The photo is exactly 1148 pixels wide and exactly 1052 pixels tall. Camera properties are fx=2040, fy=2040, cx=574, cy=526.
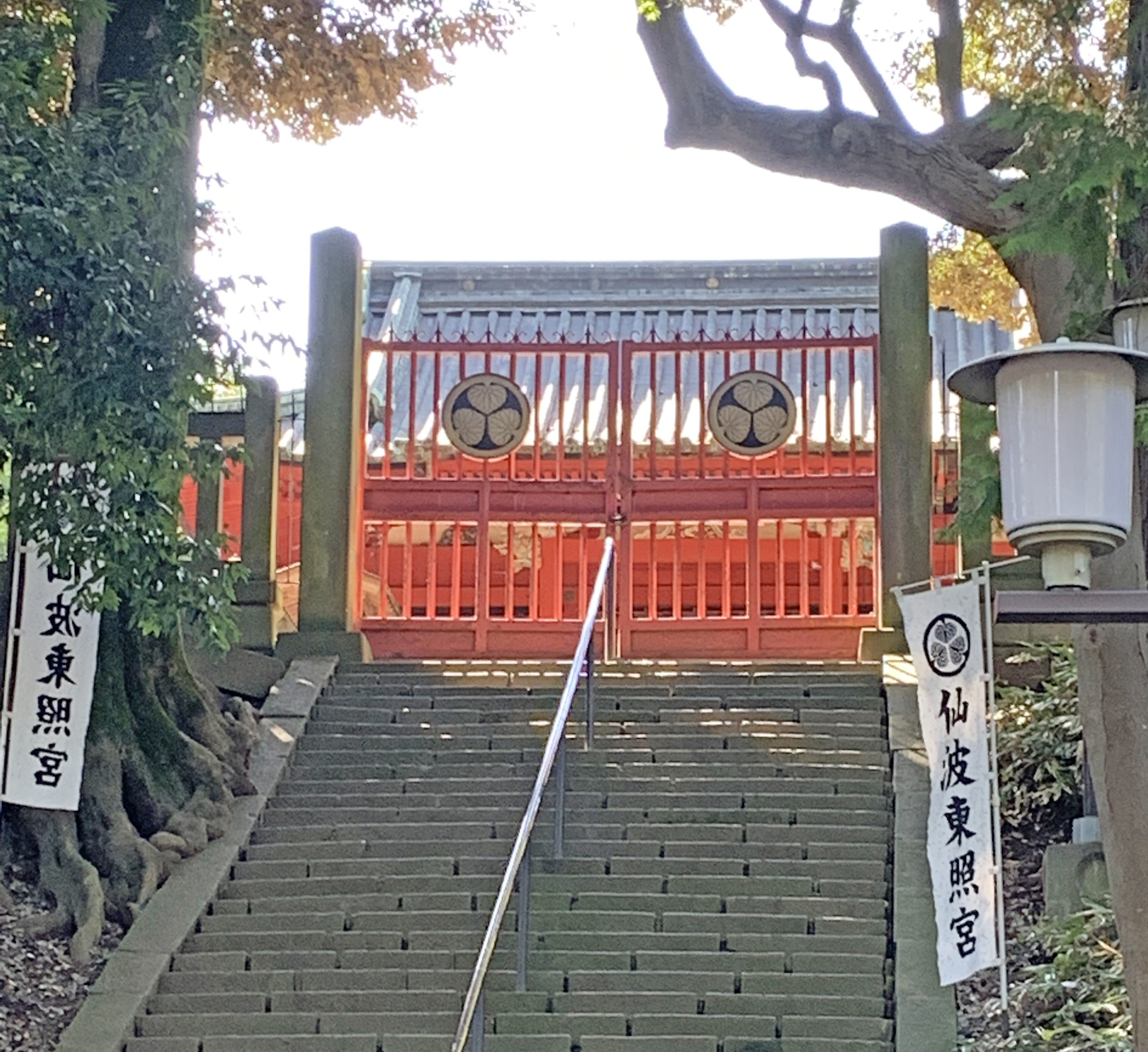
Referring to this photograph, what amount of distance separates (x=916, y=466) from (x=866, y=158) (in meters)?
2.61

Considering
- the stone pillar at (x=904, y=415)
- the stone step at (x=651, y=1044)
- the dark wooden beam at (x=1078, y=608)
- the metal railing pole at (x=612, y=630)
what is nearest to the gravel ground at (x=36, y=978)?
the stone step at (x=651, y=1044)

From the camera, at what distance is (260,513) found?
1269 cm

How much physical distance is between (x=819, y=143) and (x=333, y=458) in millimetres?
3955

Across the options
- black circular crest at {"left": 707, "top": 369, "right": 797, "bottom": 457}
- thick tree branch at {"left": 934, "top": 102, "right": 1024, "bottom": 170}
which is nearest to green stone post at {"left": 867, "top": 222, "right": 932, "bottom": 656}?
black circular crest at {"left": 707, "top": 369, "right": 797, "bottom": 457}

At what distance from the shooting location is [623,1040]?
8242 millimetres

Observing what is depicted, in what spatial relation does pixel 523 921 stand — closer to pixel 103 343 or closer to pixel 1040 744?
pixel 103 343

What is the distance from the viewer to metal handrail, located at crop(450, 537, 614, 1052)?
703 cm

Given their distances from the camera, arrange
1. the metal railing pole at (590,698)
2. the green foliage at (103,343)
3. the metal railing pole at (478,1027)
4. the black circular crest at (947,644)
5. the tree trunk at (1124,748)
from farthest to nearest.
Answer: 1. the metal railing pole at (590,698)
2. the green foliage at (103,343)
3. the black circular crest at (947,644)
4. the metal railing pole at (478,1027)
5. the tree trunk at (1124,748)

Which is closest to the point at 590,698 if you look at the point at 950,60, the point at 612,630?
the point at 612,630

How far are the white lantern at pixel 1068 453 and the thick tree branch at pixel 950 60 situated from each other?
5.99 metres

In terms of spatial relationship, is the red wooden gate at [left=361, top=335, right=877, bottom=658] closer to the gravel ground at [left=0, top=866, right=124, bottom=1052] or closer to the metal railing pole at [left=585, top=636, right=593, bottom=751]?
the metal railing pole at [left=585, top=636, right=593, bottom=751]

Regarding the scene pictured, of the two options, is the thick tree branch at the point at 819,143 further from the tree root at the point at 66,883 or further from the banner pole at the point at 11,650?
the tree root at the point at 66,883

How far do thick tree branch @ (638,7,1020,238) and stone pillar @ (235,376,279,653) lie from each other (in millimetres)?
3104

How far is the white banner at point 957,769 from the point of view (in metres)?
8.22
